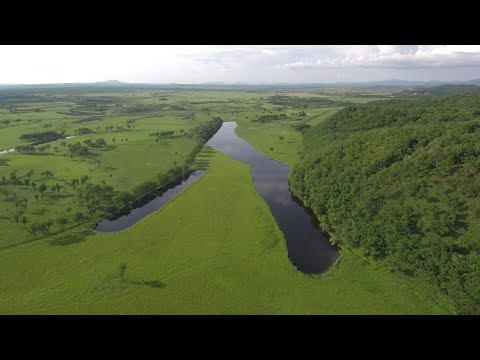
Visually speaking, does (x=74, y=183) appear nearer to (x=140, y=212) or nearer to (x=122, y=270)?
(x=140, y=212)

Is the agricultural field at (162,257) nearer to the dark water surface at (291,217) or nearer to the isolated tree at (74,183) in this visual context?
the isolated tree at (74,183)

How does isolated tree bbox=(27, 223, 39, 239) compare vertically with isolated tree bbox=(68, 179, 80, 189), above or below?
below

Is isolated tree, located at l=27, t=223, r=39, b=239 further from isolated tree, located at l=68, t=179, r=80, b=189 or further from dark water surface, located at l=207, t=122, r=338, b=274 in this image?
dark water surface, located at l=207, t=122, r=338, b=274

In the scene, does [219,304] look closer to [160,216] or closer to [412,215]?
[160,216]

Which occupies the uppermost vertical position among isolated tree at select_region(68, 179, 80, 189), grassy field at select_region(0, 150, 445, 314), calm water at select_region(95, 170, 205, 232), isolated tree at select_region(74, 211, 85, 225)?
isolated tree at select_region(68, 179, 80, 189)

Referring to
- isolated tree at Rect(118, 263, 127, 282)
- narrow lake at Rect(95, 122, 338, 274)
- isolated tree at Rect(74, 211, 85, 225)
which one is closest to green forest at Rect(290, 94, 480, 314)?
narrow lake at Rect(95, 122, 338, 274)

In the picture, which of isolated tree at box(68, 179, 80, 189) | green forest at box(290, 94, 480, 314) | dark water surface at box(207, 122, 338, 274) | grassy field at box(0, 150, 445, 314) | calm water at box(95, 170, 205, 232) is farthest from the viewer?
isolated tree at box(68, 179, 80, 189)

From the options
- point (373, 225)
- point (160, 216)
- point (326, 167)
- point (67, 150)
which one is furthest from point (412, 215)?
point (67, 150)
